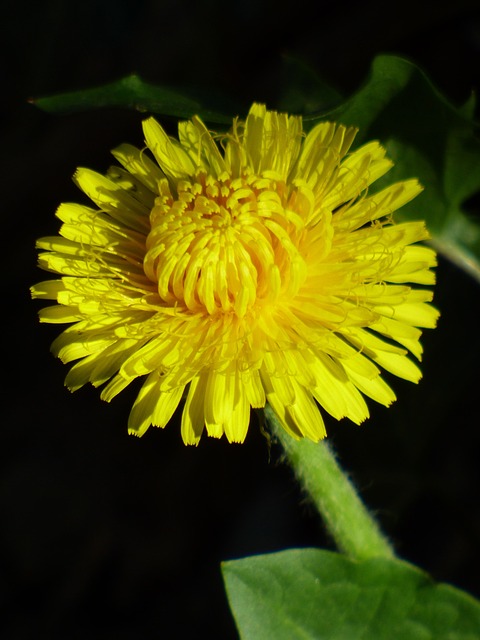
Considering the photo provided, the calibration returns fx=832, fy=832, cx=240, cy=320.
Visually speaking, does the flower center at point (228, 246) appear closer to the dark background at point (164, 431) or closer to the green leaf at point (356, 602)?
the green leaf at point (356, 602)

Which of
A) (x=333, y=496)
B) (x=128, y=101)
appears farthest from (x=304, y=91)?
(x=333, y=496)

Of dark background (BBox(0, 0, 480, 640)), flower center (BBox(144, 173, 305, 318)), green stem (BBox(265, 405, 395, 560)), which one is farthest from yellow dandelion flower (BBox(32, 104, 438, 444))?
dark background (BBox(0, 0, 480, 640))

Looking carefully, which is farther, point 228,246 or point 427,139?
point 427,139

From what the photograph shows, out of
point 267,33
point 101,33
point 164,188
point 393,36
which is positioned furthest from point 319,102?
point 101,33

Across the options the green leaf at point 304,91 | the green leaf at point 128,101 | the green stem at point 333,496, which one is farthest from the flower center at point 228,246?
the green leaf at point 304,91

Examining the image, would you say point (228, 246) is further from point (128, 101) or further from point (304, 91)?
point (304, 91)
